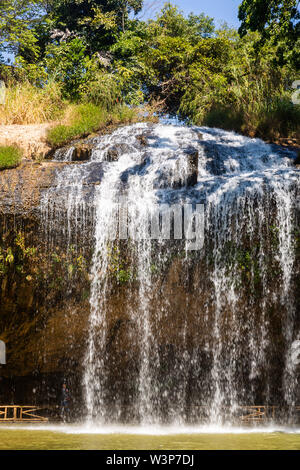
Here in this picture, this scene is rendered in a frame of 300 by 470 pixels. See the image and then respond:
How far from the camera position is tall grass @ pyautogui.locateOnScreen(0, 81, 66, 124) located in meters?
11.8

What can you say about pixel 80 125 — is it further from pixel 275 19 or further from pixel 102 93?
pixel 275 19

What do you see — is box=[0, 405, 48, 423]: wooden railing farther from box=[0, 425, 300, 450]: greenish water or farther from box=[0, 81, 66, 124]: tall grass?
box=[0, 81, 66, 124]: tall grass

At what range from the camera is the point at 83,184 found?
7.45 meters

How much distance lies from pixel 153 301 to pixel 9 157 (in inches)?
161

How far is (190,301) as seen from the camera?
22.5 feet

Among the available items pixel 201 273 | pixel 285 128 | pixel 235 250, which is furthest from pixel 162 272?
pixel 285 128

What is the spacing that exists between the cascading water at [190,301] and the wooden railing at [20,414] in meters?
0.87

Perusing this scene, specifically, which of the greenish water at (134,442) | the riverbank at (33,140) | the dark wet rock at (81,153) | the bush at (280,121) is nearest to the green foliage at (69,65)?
the riverbank at (33,140)

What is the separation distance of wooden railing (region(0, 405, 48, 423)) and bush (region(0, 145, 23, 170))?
13.7 ft

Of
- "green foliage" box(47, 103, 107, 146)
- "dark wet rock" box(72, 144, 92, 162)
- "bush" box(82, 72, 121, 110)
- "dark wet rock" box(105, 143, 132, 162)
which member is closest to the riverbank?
"green foliage" box(47, 103, 107, 146)

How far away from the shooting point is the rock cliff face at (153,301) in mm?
6852

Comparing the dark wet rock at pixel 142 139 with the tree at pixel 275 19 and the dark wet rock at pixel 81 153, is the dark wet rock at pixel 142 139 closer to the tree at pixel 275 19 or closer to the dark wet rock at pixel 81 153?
the dark wet rock at pixel 81 153

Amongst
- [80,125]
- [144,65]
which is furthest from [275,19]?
[144,65]
